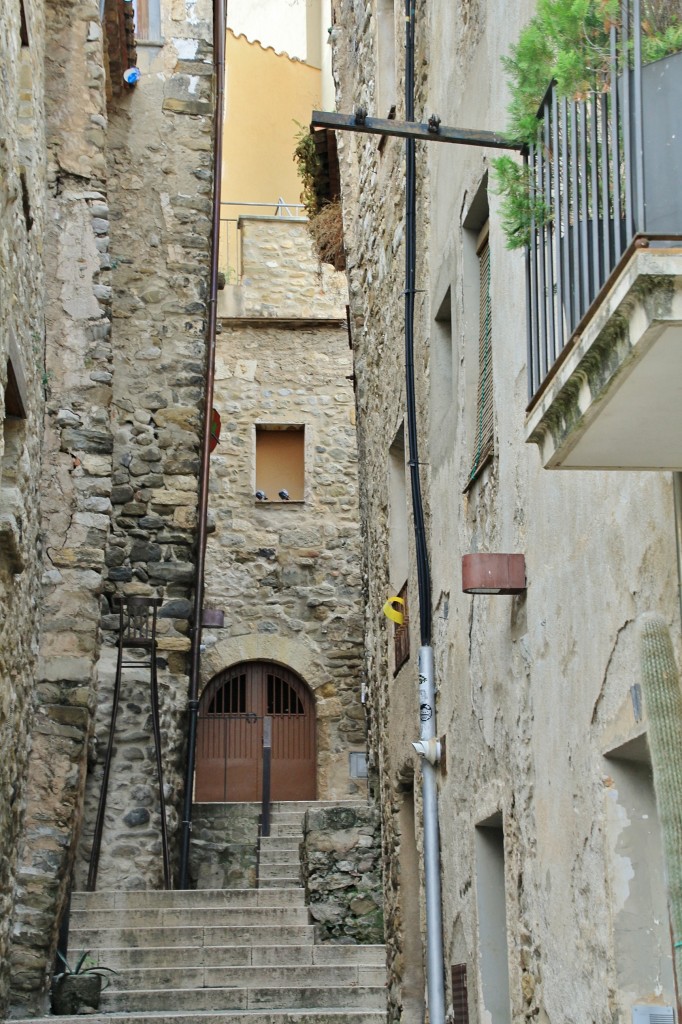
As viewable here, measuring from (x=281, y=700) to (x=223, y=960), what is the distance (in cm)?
765

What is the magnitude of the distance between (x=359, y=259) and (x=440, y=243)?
3.02m

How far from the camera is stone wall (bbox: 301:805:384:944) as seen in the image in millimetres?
9641

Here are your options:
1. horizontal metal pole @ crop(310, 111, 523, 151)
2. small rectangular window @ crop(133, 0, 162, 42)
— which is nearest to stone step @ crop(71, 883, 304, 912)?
horizontal metal pole @ crop(310, 111, 523, 151)

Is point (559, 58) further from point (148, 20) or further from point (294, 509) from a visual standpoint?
point (294, 509)

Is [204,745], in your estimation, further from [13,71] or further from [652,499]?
[652,499]

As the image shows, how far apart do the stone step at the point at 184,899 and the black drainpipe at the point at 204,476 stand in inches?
54.0

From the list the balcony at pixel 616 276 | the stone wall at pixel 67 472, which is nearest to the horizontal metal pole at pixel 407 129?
the balcony at pixel 616 276

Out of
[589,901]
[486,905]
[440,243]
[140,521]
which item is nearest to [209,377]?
[140,521]

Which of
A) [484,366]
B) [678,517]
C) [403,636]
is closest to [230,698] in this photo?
[403,636]

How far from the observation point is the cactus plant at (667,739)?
9.63 ft

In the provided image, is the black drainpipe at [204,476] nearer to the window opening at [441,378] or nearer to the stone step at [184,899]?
the stone step at [184,899]

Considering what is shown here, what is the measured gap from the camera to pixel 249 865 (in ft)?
42.4

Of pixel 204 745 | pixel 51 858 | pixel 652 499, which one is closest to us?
pixel 652 499

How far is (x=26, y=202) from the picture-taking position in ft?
26.6
